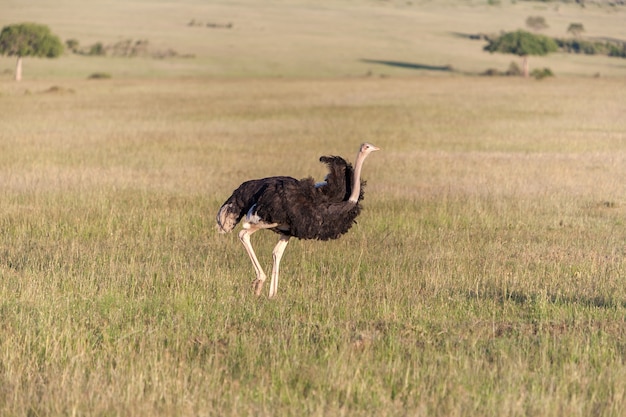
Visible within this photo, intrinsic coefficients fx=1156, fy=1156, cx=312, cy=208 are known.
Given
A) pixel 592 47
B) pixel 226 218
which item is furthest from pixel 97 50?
pixel 226 218

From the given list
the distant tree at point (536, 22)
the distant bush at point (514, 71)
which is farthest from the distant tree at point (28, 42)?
the distant tree at point (536, 22)

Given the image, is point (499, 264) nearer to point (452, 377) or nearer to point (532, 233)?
point (532, 233)

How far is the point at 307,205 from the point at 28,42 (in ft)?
228

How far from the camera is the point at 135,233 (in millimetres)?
Result: 13383

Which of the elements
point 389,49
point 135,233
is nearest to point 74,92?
point 135,233

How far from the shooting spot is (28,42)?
7538 centimetres

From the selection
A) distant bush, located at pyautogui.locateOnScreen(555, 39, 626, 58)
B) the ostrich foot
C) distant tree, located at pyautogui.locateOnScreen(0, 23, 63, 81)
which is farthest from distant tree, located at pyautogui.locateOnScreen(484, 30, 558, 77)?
the ostrich foot

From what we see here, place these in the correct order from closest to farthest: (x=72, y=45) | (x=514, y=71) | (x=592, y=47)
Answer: (x=514, y=71) < (x=72, y=45) < (x=592, y=47)

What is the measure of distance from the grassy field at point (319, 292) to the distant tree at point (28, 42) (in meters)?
51.4

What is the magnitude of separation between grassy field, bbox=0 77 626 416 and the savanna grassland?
27 millimetres

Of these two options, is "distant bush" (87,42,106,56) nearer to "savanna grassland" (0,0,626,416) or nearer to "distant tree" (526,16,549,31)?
A: "distant tree" (526,16,549,31)

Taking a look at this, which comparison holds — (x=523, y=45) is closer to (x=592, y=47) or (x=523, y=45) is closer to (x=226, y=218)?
(x=592, y=47)

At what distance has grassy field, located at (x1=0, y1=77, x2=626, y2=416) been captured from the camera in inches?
263

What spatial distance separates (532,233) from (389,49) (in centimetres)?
9868
